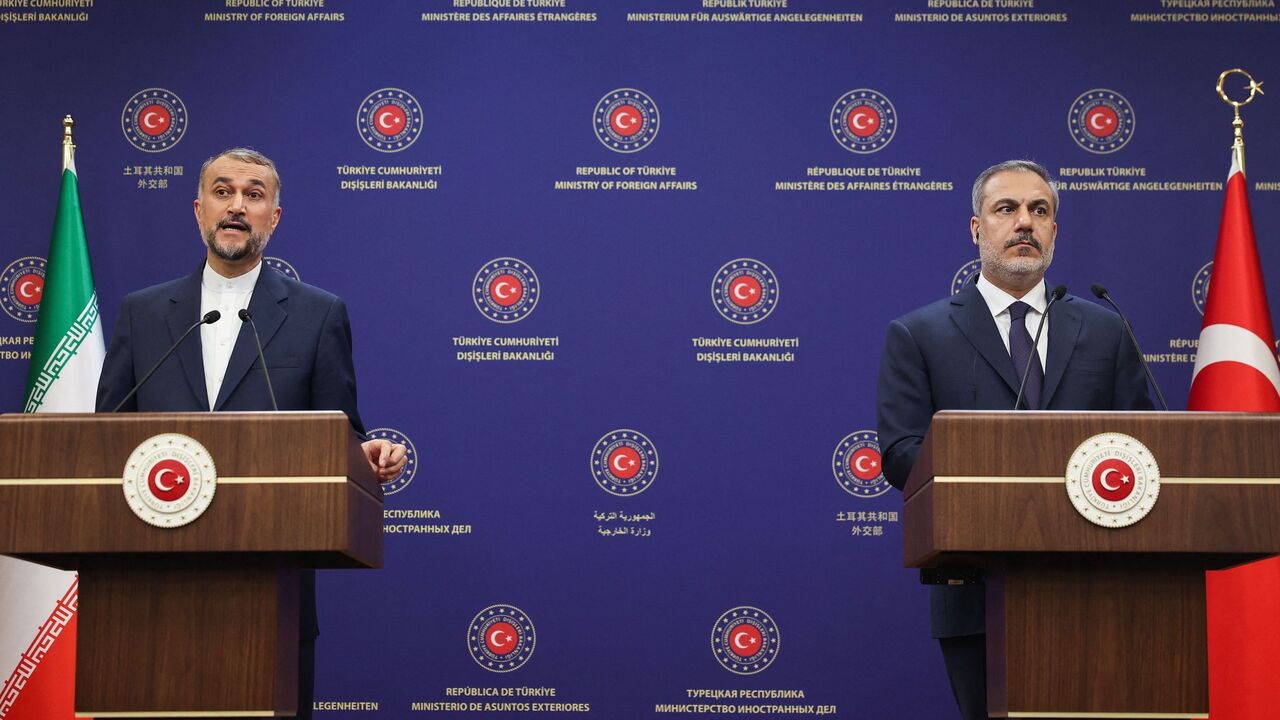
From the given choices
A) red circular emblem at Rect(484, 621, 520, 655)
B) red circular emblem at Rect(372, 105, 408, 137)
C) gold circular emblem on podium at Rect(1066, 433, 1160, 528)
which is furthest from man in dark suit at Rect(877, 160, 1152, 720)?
red circular emblem at Rect(372, 105, 408, 137)

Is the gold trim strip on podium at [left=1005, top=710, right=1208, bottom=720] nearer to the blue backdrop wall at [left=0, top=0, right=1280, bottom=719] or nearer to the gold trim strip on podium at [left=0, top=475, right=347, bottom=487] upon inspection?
the gold trim strip on podium at [left=0, top=475, right=347, bottom=487]

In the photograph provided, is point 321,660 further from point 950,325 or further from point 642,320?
point 950,325

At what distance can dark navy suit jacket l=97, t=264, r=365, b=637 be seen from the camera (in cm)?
332

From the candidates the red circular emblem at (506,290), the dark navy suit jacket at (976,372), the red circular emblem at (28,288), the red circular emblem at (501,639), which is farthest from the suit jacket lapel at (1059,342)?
the red circular emblem at (28,288)

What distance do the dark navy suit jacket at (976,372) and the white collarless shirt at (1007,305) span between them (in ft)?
0.14

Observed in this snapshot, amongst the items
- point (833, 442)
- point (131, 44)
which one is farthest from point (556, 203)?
point (131, 44)

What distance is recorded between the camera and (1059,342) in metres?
3.30

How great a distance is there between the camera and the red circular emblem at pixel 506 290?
4.96m

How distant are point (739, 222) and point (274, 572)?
2737mm

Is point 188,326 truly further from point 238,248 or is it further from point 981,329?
point 981,329

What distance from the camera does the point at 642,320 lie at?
16.3ft

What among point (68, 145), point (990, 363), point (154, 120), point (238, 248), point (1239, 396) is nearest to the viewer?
point (990, 363)

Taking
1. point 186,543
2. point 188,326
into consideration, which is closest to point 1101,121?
point 188,326

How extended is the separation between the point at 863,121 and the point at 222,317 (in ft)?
8.30
